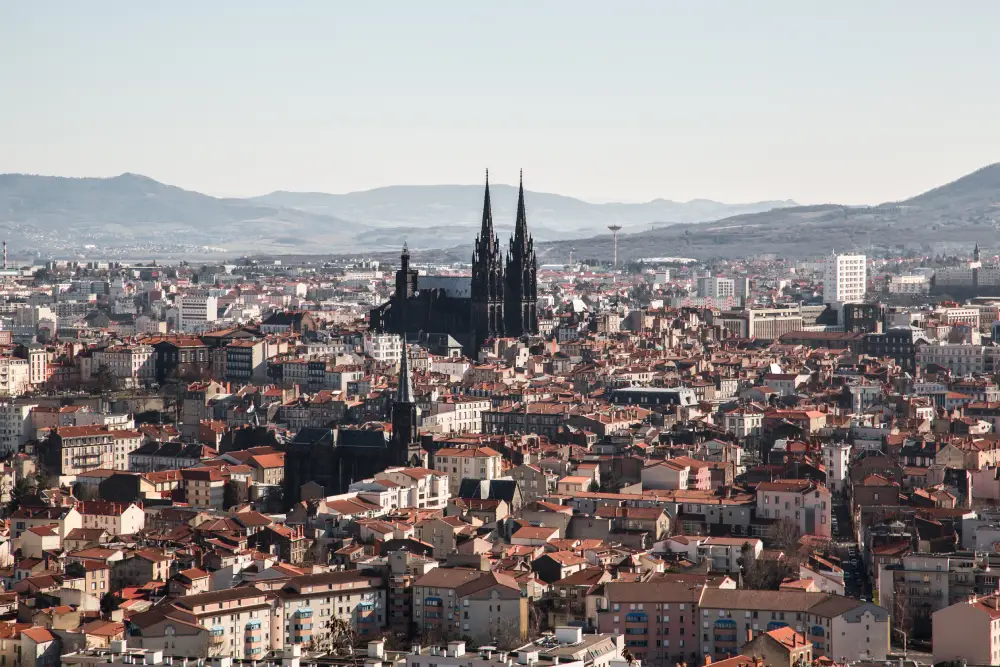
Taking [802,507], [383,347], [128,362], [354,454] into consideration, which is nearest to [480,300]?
[383,347]

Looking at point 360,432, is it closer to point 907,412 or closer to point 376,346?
point 907,412

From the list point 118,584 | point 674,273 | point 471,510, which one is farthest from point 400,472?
point 674,273

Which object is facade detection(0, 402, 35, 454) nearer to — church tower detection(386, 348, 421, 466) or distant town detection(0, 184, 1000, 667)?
distant town detection(0, 184, 1000, 667)

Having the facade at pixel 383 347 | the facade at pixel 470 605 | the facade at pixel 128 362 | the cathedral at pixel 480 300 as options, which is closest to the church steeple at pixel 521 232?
the cathedral at pixel 480 300

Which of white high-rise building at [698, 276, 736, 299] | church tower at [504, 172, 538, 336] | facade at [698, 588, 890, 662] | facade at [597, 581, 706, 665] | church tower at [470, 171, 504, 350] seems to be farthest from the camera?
white high-rise building at [698, 276, 736, 299]

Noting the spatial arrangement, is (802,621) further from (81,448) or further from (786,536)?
(81,448)

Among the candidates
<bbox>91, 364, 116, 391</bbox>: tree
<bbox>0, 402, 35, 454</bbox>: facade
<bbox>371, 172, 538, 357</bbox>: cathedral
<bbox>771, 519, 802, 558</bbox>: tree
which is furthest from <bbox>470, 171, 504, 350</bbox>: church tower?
<bbox>771, 519, 802, 558</bbox>: tree
